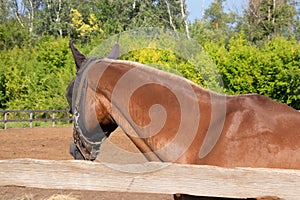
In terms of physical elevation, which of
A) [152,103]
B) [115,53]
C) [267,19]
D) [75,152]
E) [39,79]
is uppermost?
[267,19]

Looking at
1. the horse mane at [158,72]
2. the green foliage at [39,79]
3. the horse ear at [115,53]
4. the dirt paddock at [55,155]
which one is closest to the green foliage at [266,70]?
the dirt paddock at [55,155]

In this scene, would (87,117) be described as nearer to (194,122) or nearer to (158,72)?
(158,72)

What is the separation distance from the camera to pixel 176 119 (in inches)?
133

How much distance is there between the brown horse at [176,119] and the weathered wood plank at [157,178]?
0.99ft

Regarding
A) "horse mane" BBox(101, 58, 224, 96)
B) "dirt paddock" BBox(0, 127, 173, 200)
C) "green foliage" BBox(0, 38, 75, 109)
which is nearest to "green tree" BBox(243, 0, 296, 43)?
"green foliage" BBox(0, 38, 75, 109)

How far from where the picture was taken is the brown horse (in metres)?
3.11

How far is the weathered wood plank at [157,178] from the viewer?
2.77 meters

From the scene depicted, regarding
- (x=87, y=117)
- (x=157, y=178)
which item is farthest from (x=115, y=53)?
(x=157, y=178)

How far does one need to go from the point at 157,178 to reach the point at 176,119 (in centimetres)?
64

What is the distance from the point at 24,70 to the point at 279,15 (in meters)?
25.2

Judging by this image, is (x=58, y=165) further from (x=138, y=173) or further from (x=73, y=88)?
(x=73, y=88)

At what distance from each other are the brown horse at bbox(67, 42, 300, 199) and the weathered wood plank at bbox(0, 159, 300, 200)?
0.99 ft

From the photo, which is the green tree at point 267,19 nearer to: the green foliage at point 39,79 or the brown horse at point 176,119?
the green foliage at point 39,79

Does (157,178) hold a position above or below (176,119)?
below
